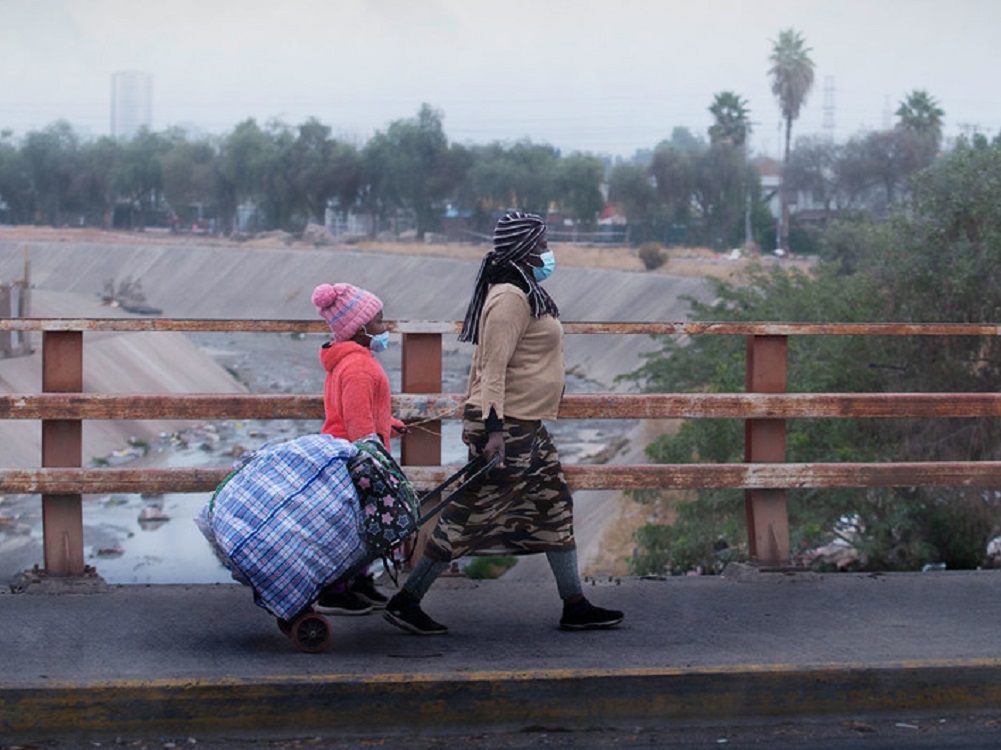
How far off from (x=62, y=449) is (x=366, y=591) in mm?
1515

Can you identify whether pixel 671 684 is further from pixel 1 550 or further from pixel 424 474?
pixel 1 550

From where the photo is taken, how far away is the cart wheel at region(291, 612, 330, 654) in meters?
5.48

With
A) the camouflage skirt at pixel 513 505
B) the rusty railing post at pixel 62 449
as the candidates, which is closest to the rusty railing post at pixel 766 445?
the camouflage skirt at pixel 513 505

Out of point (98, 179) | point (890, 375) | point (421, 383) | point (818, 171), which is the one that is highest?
point (818, 171)

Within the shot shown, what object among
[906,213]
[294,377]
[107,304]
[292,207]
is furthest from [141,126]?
[906,213]

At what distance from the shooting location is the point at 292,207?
10769 cm

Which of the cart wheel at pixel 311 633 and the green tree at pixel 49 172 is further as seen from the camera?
the green tree at pixel 49 172

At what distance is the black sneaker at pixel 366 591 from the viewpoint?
6.18m

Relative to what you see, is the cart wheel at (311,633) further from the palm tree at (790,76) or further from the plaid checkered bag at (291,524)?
the palm tree at (790,76)

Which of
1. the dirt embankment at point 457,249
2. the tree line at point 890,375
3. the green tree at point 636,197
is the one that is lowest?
the tree line at point 890,375

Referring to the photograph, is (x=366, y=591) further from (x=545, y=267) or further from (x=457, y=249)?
(x=457, y=249)

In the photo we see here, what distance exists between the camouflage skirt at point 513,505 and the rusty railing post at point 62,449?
175cm

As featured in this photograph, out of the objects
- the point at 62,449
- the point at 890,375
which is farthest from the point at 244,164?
the point at 62,449

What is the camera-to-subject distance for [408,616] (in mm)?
5793
